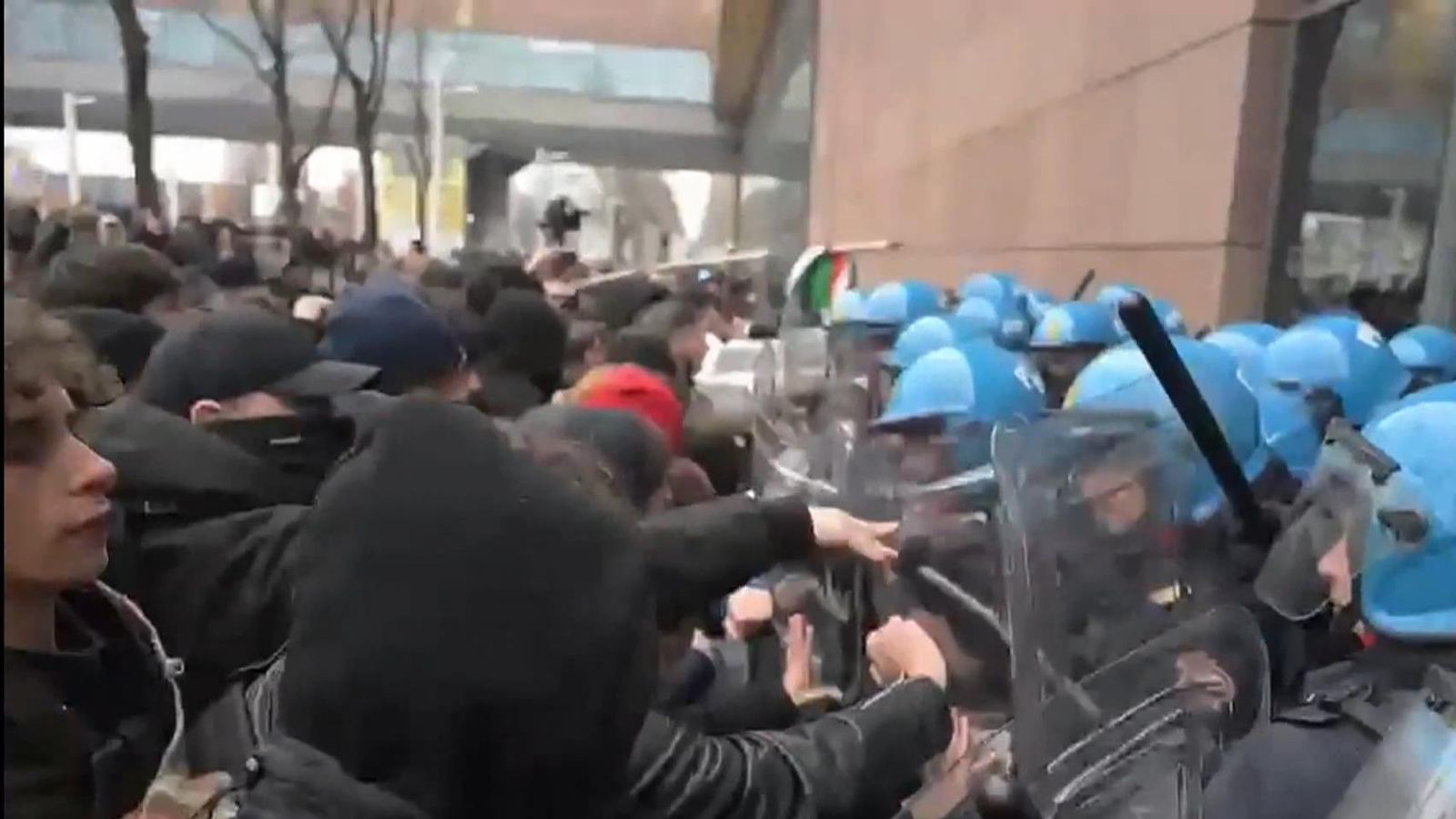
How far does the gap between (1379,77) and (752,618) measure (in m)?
4.03

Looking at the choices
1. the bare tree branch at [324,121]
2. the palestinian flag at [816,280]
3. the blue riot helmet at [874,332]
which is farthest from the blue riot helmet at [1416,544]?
the bare tree branch at [324,121]

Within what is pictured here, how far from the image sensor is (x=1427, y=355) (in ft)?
14.6

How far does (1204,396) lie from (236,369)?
1826mm

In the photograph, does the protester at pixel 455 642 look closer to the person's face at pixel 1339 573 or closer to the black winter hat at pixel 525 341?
the person's face at pixel 1339 573

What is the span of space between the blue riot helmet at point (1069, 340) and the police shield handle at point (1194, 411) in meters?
1.48

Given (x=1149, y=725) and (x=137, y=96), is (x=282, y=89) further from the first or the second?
(x=1149, y=725)

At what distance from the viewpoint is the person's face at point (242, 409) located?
3.00m

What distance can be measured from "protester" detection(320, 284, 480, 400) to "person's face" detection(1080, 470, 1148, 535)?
160 cm

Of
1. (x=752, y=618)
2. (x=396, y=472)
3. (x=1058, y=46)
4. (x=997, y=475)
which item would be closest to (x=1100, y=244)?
(x=1058, y=46)

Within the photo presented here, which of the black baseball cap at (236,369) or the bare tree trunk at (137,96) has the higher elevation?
the bare tree trunk at (137,96)

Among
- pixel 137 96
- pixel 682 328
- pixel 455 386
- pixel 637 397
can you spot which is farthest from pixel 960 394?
pixel 137 96

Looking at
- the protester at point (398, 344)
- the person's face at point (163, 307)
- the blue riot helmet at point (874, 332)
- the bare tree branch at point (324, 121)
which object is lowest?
the blue riot helmet at point (874, 332)

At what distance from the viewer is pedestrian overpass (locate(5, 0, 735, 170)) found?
18719mm

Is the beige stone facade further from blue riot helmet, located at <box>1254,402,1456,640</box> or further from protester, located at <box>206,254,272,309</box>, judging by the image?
blue riot helmet, located at <box>1254,402,1456,640</box>
